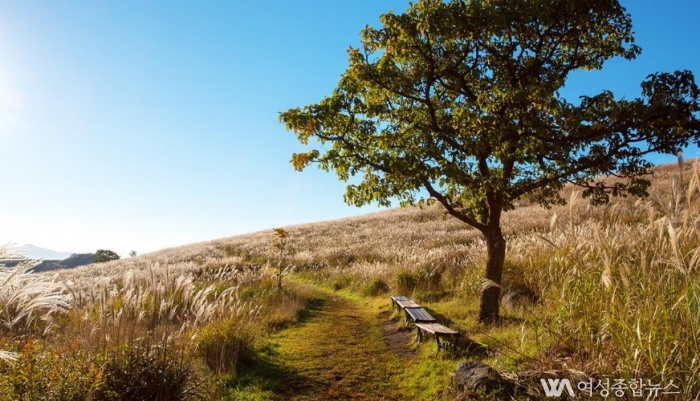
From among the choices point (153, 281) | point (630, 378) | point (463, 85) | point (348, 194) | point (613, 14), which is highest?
point (613, 14)

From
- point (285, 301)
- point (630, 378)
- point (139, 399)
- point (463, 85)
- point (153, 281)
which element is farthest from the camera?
point (285, 301)

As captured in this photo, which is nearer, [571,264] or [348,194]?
[571,264]

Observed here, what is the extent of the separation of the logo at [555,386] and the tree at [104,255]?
54.6 metres

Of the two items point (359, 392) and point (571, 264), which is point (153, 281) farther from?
point (571, 264)

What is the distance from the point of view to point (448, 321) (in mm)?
9422

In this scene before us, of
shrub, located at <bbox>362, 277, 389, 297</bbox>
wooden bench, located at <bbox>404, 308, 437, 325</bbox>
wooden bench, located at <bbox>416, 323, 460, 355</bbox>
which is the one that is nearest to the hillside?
wooden bench, located at <bbox>416, 323, 460, 355</bbox>

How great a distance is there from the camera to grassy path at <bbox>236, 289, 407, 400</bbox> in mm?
6082

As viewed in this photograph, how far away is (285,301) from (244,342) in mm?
5667

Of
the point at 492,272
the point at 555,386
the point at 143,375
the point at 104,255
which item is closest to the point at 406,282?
the point at 492,272

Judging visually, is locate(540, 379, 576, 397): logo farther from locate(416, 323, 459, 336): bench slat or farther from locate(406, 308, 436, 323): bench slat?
locate(406, 308, 436, 323): bench slat

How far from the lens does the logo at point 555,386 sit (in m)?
4.30

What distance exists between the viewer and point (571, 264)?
5.71 metres

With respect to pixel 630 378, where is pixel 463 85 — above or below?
above

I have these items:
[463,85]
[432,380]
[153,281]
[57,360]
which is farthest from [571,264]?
[57,360]
